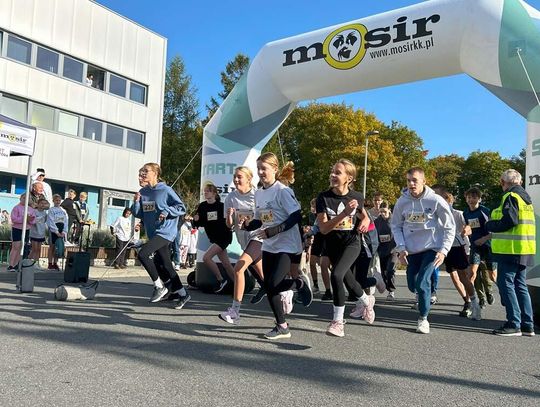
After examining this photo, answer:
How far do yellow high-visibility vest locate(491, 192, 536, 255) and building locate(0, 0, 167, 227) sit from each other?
20.9 m

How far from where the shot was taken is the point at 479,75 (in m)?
7.04

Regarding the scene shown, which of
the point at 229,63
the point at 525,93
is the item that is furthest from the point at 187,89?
the point at 525,93

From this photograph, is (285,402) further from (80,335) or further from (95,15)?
(95,15)

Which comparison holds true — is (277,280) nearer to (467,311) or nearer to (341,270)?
(341,270)

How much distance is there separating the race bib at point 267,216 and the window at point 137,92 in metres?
24.6

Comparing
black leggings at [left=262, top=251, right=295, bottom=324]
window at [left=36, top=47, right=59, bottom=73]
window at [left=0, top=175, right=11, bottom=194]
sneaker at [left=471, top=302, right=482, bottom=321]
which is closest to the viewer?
black leggings at [left=262, top=251, right=295, bottom=324]

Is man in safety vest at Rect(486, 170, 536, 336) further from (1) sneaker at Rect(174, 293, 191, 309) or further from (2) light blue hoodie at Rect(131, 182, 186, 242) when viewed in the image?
(2) light blue hoodie at Rect(131, 182, 186, 242)

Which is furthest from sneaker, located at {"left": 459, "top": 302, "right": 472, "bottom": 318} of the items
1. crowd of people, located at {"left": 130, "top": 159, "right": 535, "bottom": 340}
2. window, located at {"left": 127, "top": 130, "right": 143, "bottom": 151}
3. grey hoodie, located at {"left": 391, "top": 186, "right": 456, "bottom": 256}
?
window, located at {"left": 127, "top": 130, "right": 143, "bottom": 151}

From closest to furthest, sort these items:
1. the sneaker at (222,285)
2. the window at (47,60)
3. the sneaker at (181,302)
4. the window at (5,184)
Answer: the sneaker at (181,302) → the sneaker at (222,285) → the window at (5,184) → the window at (47,60)

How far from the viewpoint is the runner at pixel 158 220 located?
703 centimetres

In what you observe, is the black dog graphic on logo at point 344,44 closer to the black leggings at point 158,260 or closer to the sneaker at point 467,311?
the black leggings at point 158,260

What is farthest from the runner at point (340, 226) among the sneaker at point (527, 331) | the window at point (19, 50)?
the window at point (19, 50)

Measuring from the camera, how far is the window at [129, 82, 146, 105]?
93.2 feet

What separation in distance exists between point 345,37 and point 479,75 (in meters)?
2.13
